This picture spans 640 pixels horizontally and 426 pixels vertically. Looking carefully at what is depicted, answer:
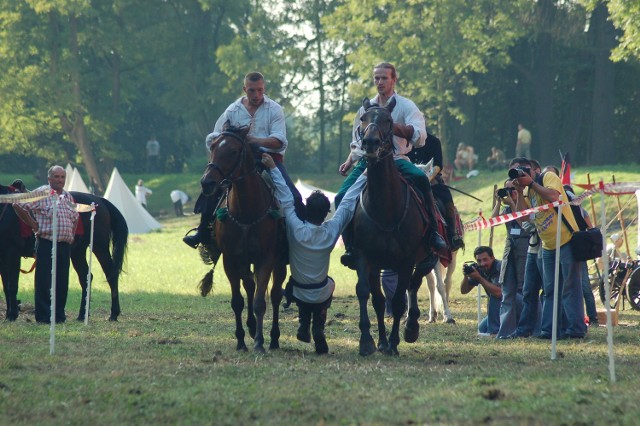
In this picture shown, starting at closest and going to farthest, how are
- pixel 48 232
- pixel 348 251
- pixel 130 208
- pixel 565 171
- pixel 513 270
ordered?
pixel 348 251 < pixel 513 270 < pixel 48 232 < pixel 565 171 < pixel 130 208

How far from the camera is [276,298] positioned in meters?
12.9

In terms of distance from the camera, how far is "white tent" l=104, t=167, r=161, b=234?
4994 centimetres

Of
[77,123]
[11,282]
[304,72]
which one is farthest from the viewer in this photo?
[77,123]

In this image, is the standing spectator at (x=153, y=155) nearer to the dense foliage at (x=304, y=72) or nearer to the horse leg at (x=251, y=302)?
the dense foliage at (x=304, y=72)

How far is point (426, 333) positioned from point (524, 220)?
1830 millimetres

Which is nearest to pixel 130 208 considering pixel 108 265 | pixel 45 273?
pixel 108 265

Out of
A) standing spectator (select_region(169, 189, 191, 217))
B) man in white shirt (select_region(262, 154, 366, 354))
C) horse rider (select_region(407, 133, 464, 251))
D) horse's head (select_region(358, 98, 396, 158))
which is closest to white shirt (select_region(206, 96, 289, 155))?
man in white shirt (select_region(262, 154, 366, 354))

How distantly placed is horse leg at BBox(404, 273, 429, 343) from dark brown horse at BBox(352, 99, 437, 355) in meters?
0.36

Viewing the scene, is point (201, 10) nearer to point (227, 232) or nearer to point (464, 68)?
point (464, 68)

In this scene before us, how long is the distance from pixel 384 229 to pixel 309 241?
79 centimetres

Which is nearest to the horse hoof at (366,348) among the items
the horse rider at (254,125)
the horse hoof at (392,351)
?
the horse hoof at (392,351)

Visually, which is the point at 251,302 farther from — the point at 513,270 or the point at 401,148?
the point at 513,270

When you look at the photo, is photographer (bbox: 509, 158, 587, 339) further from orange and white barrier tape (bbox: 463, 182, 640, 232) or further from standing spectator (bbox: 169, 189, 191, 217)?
standing spectator (bbox: 169, 189, 191, 217)

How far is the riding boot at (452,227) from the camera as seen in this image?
1357cm
